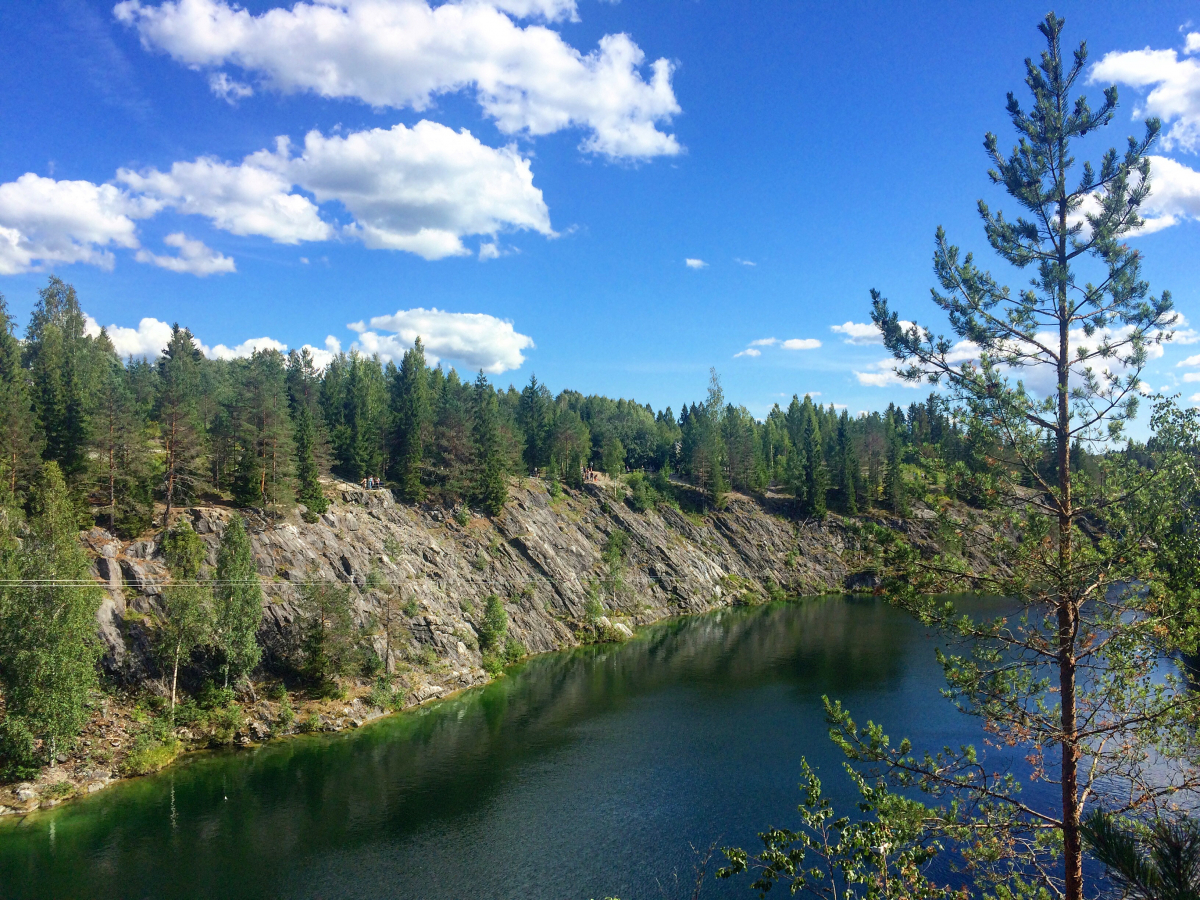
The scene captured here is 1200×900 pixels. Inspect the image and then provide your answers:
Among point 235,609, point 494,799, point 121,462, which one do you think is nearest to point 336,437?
point 121,462

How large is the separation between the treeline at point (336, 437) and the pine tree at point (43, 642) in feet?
34.5

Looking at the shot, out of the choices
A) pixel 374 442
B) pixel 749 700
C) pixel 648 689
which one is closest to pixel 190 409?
pixel 374 442

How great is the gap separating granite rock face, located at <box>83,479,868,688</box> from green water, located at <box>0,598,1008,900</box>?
9.53 metres

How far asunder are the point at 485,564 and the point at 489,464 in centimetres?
1351

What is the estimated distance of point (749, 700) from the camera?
56.2 m

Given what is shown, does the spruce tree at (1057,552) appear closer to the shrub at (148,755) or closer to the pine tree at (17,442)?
the shrub at (148,755)

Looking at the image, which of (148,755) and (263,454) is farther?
(263,454)

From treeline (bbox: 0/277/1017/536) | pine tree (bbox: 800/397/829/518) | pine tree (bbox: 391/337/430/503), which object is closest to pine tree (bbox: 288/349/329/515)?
treeline (bbox: 0/277/1017/536)

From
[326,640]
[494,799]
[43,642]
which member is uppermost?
[43,642]

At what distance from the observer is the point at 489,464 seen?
83812mm

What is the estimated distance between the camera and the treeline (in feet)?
167

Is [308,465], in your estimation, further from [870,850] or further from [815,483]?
[815,483]

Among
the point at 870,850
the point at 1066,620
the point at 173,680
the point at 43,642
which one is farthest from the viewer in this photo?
the point at 173,680

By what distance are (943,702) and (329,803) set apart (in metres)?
44.1
